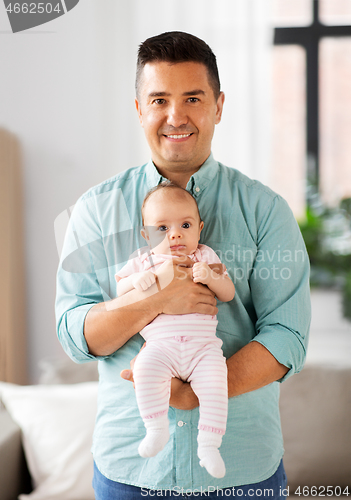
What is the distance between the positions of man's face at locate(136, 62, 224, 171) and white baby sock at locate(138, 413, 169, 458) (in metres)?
0.58

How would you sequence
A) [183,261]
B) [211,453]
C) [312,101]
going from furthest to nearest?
[312,101] < [183,261] < [211,453]

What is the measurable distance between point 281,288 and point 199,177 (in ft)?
1.08

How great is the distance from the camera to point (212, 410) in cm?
90

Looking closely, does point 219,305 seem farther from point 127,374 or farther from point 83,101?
point 83,101

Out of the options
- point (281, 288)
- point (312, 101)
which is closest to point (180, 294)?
point (281, 288)

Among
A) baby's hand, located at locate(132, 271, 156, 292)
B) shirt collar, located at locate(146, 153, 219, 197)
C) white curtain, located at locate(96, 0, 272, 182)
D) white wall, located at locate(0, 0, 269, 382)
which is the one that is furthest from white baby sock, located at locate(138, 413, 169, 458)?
white curtain, located at locate(96, 0, 272, 182)

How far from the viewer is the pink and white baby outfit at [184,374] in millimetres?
896

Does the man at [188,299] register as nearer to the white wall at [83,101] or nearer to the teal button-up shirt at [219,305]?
the teal button-up shirt at [219,305]

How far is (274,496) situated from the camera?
1.03 meters

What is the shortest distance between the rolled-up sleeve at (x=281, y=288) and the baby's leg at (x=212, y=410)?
0.13 metres

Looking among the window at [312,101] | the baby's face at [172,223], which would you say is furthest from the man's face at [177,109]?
the window at [312,101]

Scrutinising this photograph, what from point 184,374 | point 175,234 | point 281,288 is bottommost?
point 184,374

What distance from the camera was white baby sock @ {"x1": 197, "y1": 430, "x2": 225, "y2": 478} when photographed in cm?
87

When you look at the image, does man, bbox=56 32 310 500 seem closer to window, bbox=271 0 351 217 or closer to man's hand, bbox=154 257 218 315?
man's hand, bbox=154 257 218 315
